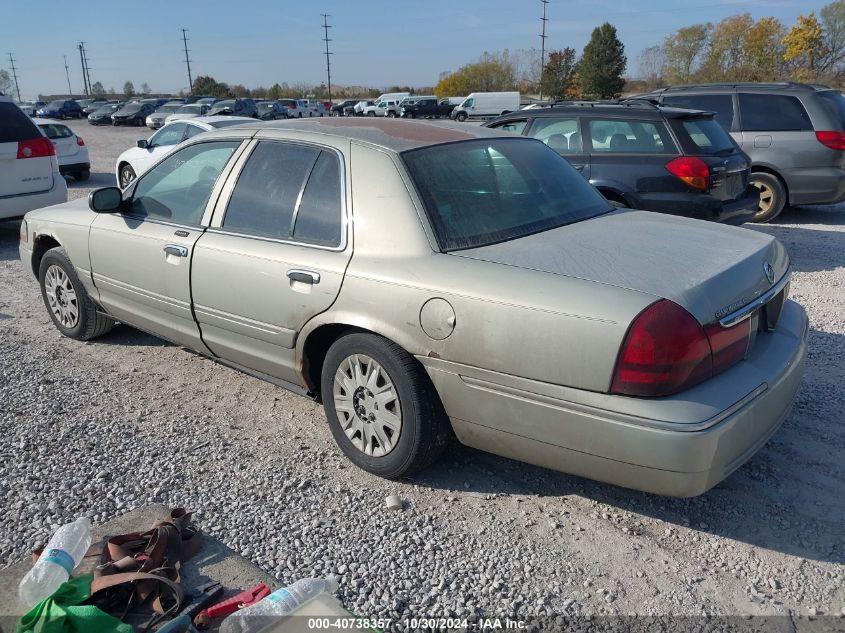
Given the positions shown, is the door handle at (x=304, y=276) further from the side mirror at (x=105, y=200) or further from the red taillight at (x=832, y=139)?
the red taillight at (x=832, y=139)

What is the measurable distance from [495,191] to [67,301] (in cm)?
356

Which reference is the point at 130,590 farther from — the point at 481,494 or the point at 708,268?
the point at 708,268

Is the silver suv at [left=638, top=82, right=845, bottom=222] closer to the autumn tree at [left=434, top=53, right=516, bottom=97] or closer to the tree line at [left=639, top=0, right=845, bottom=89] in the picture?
the tree line at [left=639, top=0, right=845, bottom=89]

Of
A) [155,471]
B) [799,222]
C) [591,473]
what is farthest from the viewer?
[799,222]

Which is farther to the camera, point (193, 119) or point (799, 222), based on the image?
point (193, 119)

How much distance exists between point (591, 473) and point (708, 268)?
101cm

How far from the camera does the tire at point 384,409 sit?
3240 mm

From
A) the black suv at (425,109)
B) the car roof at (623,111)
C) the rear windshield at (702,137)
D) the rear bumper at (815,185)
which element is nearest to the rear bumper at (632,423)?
the rear windshield at (702,137)

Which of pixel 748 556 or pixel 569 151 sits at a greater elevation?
pixel 569 151

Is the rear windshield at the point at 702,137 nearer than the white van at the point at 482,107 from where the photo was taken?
Yes

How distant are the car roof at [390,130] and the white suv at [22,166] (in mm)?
5973

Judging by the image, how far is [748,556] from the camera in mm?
2959

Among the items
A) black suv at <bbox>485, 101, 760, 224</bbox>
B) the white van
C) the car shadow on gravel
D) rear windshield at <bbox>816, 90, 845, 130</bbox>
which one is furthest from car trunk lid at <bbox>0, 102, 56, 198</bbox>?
the white van

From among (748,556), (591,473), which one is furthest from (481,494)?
(748,556)
